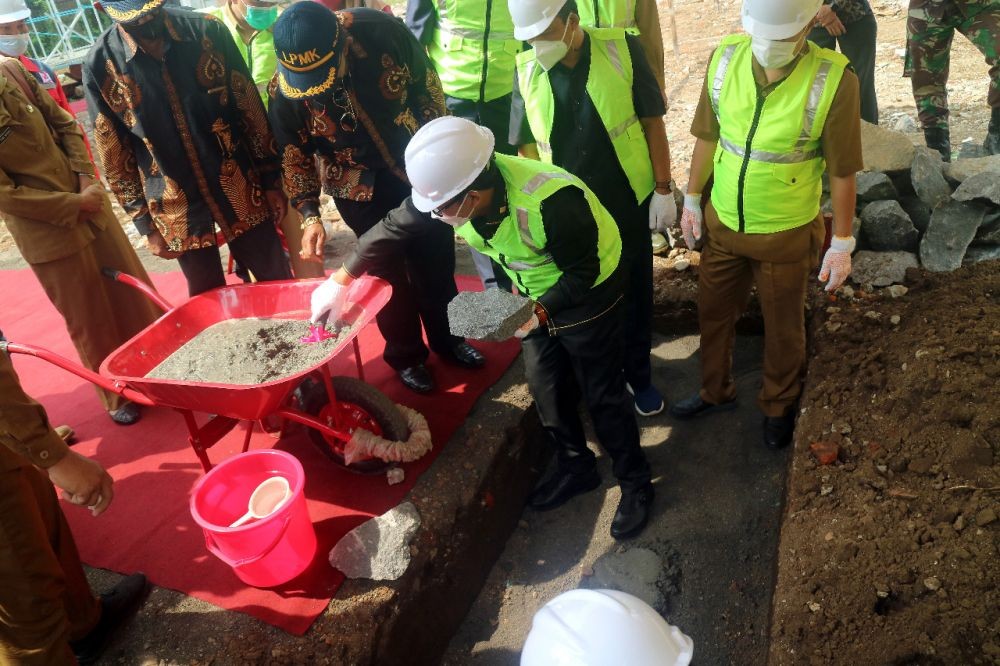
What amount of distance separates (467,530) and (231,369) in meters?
1.16

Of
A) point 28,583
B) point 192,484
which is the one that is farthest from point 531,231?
point 192,484

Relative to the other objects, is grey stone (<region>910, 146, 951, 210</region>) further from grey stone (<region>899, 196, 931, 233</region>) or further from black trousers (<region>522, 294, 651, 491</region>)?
black trousers (<region>522, 294, 651, 491</region>)

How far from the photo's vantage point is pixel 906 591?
2.10m

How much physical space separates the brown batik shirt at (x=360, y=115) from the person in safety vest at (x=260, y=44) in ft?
2.45

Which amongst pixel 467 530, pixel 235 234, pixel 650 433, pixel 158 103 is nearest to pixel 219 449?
pixel 235 234

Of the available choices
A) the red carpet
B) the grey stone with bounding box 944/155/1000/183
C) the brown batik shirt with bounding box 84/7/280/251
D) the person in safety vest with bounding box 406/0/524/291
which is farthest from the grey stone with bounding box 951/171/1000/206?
the brown batik shirt with bounding box 84/7/280/251

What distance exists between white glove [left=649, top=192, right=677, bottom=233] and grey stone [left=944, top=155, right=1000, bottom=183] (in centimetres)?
199

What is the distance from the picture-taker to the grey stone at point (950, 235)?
11.5ft

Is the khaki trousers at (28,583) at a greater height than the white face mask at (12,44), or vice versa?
the white face mask at (12,44)

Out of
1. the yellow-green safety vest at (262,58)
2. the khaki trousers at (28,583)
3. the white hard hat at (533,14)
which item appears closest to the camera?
the khaki trousers at (28,583)

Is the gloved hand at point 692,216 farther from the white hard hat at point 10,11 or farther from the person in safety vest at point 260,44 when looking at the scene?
the white hard hat at point 10,11

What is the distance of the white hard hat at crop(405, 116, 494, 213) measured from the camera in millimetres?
2115

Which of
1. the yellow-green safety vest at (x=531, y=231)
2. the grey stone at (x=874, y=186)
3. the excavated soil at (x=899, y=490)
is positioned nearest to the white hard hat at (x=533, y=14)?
the yellow-green safety vest at (x=531, y=231)

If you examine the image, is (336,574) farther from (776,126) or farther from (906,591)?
(776,126)
